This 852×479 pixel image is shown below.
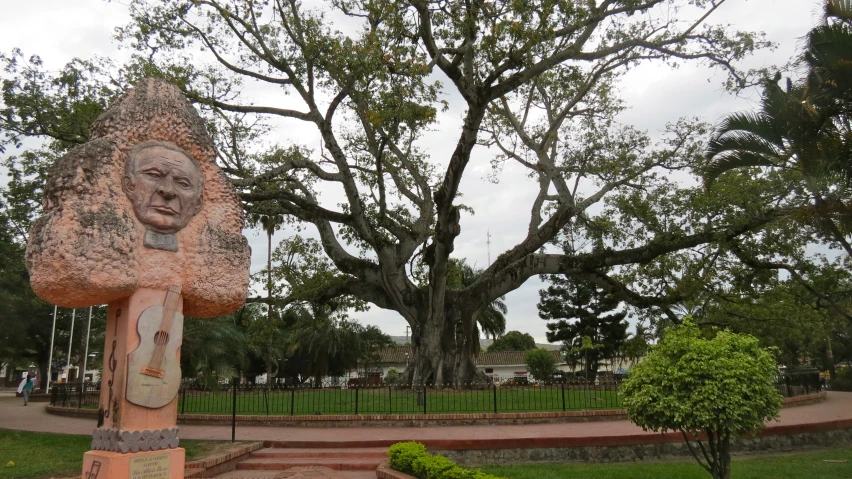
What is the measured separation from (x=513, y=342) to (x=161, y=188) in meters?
61.7

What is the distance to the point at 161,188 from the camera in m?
6.66

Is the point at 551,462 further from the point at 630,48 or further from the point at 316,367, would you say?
the point at 316,367

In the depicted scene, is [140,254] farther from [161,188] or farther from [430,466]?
[430,466]

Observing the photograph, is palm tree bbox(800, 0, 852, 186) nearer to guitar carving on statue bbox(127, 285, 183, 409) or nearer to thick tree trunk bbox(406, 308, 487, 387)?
guitar carving on statue bbox(127, 285, 183, 409)

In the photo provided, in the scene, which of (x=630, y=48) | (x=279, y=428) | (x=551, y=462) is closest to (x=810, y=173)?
(x=551, y=462)

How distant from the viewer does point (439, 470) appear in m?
7.91

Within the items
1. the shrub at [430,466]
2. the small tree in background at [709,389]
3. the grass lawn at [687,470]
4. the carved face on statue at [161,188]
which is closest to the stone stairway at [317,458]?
the shrub at [430,466]

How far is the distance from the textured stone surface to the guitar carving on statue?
306 mm

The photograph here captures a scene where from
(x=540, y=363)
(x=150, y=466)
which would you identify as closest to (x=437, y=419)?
(x=150, y=466)

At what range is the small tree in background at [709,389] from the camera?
7.00 m

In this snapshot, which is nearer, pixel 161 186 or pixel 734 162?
pixel 161 186

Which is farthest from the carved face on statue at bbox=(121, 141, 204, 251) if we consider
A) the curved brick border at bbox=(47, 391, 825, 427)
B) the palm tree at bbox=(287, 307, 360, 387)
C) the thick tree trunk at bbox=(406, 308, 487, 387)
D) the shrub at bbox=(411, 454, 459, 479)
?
the palm tree at bbox=(287, 307, 360, 387)

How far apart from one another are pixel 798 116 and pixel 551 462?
7.08 m

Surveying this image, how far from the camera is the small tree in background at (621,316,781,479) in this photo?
23.0 ft
